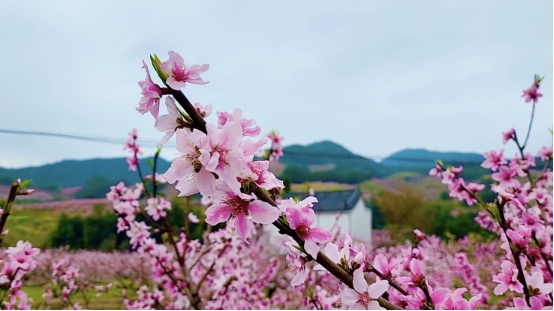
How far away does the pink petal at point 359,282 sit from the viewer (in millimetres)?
680

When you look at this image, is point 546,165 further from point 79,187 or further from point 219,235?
point 79,187

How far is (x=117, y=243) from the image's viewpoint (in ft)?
28.0

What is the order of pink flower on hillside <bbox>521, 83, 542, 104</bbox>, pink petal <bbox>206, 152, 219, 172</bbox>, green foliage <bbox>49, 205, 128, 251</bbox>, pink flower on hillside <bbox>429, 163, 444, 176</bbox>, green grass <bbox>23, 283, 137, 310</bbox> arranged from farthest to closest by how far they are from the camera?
green foliage <bbox>49, 205, 128, 251</bbox> < green grass <bbox>23, 283, 137, 310</bbox> < pink flower on hillside <bbox>521, 83, 542, 104</bbox> < pink flower on hillside <bbox>429, 163, 444, 176</bbox> < pink petal <bbox>206, 152, 219, 172</bbox>

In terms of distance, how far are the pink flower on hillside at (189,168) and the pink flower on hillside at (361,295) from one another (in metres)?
0.30

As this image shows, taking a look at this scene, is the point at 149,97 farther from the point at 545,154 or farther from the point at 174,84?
the point at 545,154

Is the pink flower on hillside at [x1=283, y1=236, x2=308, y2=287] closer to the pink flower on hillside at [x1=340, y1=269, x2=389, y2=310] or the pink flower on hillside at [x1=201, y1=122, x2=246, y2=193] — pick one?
the pink flower on hillside at [x1=340, y1=269, x2=389, y2=310]

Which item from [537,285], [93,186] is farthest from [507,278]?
[93,186]

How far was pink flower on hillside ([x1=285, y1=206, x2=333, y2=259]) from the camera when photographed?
668 millimetres

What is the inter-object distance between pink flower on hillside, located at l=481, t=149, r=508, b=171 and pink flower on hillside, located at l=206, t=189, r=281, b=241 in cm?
161

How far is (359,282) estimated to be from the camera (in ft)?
2.23

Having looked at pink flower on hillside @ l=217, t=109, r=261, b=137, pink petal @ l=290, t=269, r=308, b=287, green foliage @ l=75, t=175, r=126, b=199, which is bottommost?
green foliage @ l=75, t=175, r=126, b=199

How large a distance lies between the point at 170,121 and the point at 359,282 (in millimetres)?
408

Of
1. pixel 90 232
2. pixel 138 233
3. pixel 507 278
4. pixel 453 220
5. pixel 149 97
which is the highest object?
pixel 149 97

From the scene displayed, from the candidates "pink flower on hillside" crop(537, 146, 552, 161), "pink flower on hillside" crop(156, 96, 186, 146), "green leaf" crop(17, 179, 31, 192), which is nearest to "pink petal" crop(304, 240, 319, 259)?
"pink flower on hillside" crop(156, 96, 186, 146)
